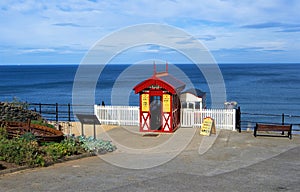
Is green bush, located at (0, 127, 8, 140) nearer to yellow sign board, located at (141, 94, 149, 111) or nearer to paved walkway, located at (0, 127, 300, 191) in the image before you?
paved walkway, located at (0, 127, 300, 191)

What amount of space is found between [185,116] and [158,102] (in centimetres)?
191

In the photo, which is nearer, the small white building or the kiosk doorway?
the kiosk doorway

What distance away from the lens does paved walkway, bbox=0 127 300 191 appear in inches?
396

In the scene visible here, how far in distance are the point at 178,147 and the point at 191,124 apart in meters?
5.06

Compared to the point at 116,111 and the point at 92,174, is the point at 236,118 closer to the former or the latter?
the point at 116,111

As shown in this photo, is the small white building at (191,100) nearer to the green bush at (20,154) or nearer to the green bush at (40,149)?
the green bush at (40,149)

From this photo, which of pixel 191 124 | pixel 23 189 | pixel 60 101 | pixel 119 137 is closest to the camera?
pixel 23 189

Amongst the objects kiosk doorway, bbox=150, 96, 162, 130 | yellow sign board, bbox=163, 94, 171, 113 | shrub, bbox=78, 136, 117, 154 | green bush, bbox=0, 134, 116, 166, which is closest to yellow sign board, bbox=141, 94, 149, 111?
kiosk doorway, bbox=150, 96, 162, 130

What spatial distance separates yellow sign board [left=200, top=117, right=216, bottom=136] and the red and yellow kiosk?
1534 millimetres

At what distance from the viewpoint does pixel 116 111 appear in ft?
72.1

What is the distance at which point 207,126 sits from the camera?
1905cm

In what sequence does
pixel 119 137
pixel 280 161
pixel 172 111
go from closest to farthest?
pixel 280 161 < pixel 119 137 < pixel 172 111

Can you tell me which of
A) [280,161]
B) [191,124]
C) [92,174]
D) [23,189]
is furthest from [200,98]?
[23,189]

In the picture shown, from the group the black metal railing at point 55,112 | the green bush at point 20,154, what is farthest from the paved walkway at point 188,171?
the black metal railing at point 55,112
